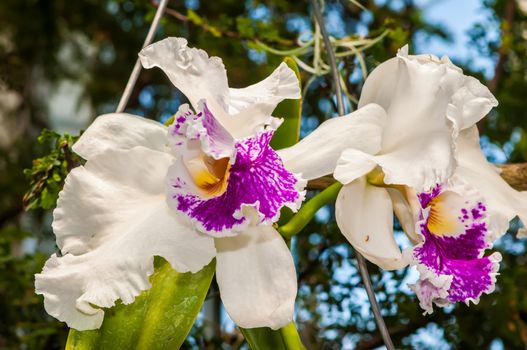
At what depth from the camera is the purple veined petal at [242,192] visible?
0.53 metres

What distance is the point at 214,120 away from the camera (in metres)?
0.54

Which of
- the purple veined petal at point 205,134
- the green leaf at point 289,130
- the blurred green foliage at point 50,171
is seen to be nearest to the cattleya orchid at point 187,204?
the purple veined petal at point 205,134

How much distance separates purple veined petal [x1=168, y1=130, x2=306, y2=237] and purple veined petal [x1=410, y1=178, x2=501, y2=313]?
12cm

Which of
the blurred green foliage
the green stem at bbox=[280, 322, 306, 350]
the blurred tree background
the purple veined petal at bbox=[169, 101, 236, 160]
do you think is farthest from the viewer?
the blurred tree background

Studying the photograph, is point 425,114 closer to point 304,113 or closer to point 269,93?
point 269,93

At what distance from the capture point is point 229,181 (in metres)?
0.55

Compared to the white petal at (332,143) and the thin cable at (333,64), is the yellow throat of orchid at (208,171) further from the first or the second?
the thin cable at (333,64)

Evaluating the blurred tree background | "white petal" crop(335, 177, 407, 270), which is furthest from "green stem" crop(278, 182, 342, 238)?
the blurred tree background

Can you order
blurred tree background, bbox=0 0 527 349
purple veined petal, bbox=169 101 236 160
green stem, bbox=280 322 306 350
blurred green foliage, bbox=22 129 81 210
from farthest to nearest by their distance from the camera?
blurred tree background, bbox=0 0 527 349
blurred green foliage, bbox=22 129 81 210
green stem, bbox=280 322 306 350
purple veined petal, bbox=169 101 236 160

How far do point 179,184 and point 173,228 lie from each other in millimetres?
41

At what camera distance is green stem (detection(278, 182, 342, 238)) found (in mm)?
636

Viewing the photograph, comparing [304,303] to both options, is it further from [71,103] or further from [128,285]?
[71,103]

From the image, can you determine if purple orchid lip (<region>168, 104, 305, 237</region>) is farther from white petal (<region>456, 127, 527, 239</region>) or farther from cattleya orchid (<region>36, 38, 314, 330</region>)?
white petal (<region>456, 127, 527, 239</region>)

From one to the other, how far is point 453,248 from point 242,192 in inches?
7.2
